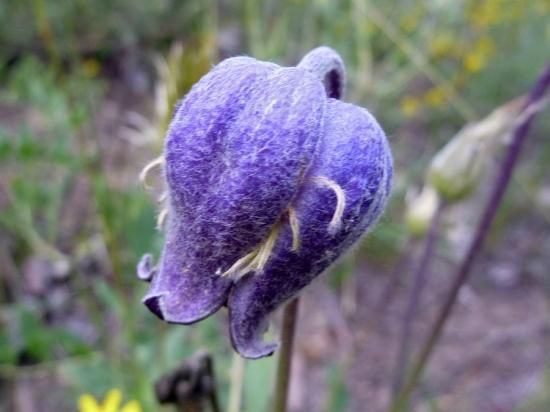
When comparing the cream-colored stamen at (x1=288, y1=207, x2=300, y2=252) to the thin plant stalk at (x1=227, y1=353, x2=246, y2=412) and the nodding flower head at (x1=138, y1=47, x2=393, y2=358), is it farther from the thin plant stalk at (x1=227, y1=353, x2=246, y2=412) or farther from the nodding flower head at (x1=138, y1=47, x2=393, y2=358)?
the thin plant stalk at (x1=227, y1=353, x2=246, y2=412)

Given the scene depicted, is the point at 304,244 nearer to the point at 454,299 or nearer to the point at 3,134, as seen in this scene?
the point at 454,299

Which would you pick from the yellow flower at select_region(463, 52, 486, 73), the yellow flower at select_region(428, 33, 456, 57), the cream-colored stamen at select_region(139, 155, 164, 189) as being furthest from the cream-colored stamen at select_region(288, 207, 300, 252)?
the yellow flower at select_region(428, 33, 456, 57)

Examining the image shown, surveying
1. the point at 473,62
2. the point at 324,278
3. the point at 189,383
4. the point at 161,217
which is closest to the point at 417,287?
the point at 324,278

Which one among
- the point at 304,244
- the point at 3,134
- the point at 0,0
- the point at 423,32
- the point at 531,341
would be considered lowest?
the point at 531,341

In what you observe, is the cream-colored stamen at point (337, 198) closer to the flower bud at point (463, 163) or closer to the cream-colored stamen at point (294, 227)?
the cream-colored stamen at point (294, 227)

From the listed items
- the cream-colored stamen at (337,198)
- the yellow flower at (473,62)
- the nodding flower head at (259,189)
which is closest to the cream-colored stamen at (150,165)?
the nodding flower head at (259,189)

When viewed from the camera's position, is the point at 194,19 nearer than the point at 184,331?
No

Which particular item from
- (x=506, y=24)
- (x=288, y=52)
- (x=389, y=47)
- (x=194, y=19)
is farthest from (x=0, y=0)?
(x=506, y=24)
